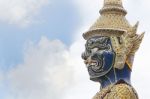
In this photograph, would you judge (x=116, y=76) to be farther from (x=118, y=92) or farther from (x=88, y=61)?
(x=88, y=61)

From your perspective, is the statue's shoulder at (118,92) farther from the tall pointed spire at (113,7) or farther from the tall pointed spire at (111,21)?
the tall pointed spire at (113,7)

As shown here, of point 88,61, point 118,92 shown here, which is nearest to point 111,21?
point 88,61

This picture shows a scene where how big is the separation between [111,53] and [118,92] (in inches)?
38.7

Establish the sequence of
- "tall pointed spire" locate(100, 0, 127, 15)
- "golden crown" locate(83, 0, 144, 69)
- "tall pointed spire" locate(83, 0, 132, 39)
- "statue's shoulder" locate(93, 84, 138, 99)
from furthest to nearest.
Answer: "tall pointed spire" locate(100, 0, 127, 15), "tall pointed spire" locate(83, 0, 132, 39), "golden crown" locate(83, 0, 144, 69), "statue's shoulder" locate(93, 84, 138, 99)

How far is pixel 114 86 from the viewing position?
832 inches

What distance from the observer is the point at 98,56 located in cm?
2142

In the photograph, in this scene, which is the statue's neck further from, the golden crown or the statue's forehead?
the statue's forehead

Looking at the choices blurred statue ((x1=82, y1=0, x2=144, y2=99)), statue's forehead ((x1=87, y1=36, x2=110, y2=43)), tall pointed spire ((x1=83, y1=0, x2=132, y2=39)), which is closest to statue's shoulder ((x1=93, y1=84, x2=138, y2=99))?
blurred statue ((x1=82, y1=0, x2=144, y2=99))

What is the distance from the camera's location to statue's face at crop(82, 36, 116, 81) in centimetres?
2138

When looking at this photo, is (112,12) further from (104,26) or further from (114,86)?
(114,86)

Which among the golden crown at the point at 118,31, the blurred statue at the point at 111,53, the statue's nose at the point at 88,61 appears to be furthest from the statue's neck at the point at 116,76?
the statue's nose at the point at 88,61

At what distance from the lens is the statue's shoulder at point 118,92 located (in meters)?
20.9

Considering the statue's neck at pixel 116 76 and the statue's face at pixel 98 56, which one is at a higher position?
the statue's face at pixel 98 56

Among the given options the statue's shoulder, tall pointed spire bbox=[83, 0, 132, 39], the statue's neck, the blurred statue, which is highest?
tall pointed spire bbox=[83, 0, 132, 39]
